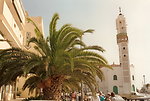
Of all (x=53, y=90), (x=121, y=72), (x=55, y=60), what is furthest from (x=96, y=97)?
(x=121, y=72)

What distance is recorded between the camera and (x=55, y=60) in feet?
36.0

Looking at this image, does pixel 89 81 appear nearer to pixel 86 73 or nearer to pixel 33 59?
pixel 86 73

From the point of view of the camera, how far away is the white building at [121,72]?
57.3 metres

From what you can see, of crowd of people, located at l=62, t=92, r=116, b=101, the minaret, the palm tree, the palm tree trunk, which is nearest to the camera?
the palm tree

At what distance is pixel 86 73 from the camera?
12.1 meters

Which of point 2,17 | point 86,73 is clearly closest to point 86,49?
point 86,73

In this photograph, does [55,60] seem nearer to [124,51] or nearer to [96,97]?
[96,97]

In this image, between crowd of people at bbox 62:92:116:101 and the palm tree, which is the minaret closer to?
crowd of people at bbox 62:92:116:101

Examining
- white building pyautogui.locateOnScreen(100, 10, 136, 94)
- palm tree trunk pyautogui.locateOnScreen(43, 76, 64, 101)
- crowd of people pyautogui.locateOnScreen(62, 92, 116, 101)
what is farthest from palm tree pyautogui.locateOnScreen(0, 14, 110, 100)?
white building pyautogui.locateOnScreen(100, 10, 136, 94)

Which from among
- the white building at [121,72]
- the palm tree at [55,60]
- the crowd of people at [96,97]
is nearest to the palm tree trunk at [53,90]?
the palm tree at [55,60]

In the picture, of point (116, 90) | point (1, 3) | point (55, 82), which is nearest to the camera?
point (55, 82)

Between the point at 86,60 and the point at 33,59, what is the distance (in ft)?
9.49

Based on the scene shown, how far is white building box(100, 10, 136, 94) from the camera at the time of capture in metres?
57.3

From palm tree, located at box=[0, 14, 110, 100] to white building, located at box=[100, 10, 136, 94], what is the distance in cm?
4731
